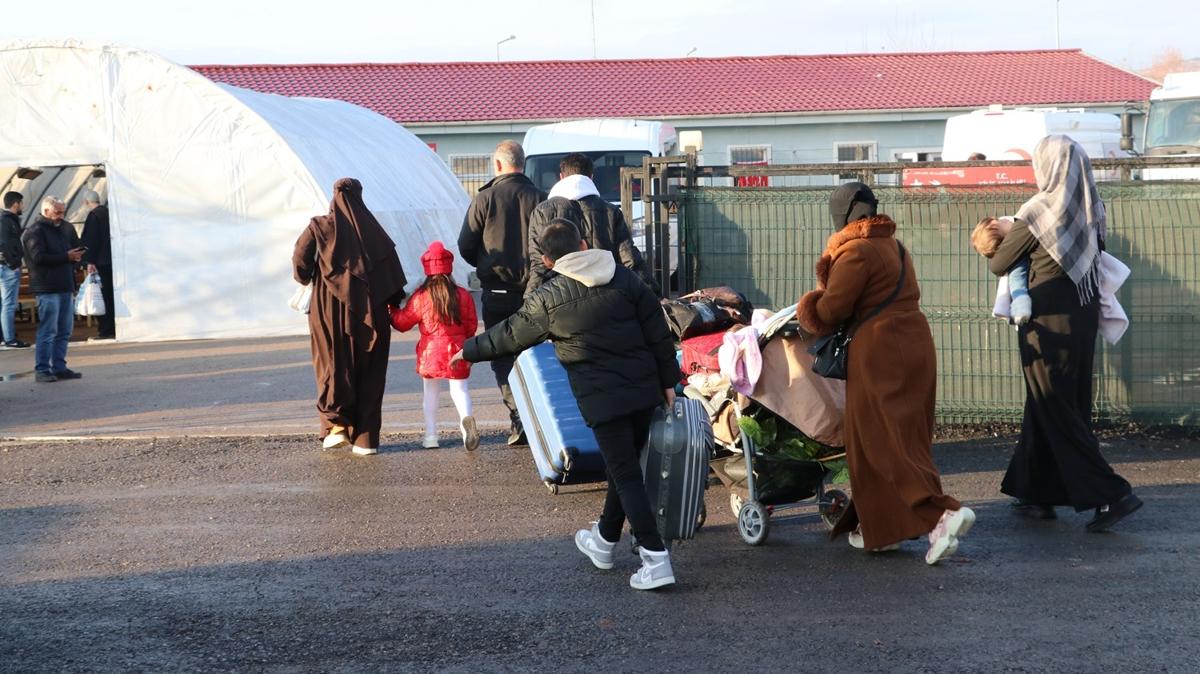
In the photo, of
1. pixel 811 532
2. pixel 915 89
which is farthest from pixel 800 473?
pixel 915 89

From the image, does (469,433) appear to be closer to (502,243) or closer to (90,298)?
(502,243)

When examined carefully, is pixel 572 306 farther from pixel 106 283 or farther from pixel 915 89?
pixel 915 89

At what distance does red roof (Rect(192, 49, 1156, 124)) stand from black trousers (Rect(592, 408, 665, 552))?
94.6ft

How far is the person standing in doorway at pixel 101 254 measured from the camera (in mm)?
17422

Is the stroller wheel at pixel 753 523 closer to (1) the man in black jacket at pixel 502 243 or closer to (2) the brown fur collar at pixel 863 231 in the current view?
(2) the brown fur collar at pixel 863 231

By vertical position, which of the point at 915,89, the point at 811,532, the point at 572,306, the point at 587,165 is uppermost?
the point at 915,89

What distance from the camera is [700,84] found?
37.4 m

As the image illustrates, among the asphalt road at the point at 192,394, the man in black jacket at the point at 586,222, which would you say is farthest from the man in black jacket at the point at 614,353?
the asphalt road at the point at 192,394

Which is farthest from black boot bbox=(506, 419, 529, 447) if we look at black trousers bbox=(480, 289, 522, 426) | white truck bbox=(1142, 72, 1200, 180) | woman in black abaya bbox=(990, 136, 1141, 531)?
white truck bbox=(1142, 72, 1200, 180)

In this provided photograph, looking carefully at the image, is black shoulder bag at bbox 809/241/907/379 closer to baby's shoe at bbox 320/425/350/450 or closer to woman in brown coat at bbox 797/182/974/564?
woman in brown coat at bbox 797/182/974/564

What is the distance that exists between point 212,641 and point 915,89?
109ft

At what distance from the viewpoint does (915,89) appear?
3616 cm

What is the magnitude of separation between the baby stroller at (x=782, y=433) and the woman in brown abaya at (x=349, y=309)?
121 inches

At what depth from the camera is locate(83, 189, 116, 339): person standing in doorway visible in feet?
57.2
